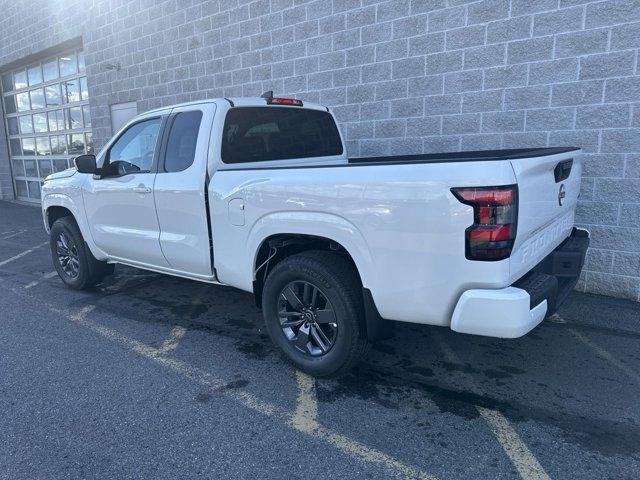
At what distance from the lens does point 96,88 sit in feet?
34.6

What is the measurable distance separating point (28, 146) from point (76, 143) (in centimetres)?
301

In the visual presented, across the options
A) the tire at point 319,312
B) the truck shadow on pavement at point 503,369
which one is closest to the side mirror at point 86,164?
the truck shadow on pavement at point 503,369

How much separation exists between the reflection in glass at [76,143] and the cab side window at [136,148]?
7.99 m

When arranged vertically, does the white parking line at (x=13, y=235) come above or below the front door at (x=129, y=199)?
below

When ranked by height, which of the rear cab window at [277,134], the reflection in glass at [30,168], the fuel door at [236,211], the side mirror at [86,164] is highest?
the rear cab window at [277,134]

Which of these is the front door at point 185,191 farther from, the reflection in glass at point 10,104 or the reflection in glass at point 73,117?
the reflection in glass at point 10,104

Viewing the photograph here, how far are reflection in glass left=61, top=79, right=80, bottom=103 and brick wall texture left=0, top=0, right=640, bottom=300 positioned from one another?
14.3 feet

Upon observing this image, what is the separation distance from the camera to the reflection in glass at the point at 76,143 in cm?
1165

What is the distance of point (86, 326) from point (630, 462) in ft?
13.8

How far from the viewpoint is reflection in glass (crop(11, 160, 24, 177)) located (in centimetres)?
1419

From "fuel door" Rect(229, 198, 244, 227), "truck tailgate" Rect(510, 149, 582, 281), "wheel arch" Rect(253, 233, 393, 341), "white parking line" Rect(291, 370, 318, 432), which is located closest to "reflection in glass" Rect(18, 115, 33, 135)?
"fuel door" Rect(229, 198, 244, 227)

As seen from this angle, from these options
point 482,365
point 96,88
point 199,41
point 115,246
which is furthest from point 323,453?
point 96,88

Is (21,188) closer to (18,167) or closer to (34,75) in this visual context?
(18,167)

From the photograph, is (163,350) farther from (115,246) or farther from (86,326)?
(115,246)
